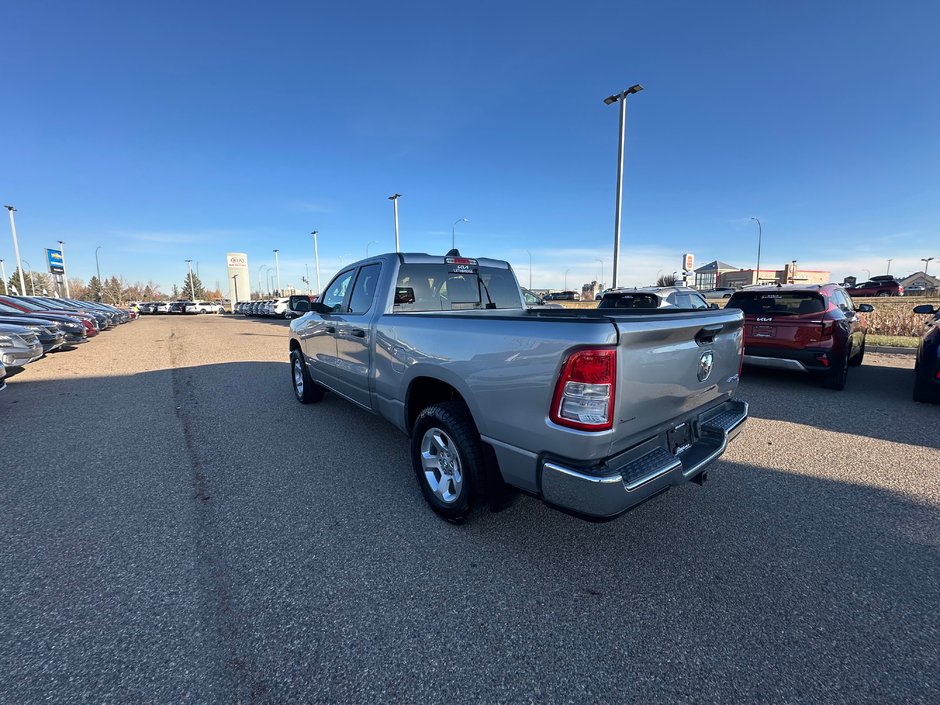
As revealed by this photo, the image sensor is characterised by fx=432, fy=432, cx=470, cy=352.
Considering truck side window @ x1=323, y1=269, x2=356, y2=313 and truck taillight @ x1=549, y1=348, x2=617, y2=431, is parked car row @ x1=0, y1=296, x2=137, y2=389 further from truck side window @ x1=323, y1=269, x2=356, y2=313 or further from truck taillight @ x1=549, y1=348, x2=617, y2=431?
truck taillight @ x1=549, y1=348, x2=617, y2=431

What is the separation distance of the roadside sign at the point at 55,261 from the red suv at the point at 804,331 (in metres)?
62.8

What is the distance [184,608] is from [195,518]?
1.03 metres

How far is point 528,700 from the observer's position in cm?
175

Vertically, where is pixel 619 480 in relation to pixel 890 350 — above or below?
above

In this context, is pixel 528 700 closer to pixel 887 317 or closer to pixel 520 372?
pixel 520 372

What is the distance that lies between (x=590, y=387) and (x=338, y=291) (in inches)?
152

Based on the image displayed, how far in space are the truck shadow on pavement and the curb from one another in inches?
352

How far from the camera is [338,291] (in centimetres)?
516

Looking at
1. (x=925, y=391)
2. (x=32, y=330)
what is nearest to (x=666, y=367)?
(x=925, y=391)

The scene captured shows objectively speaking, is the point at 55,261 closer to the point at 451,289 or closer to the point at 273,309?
the point at 273,309

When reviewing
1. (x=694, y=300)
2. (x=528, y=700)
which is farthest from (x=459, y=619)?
(x=694, y=300)

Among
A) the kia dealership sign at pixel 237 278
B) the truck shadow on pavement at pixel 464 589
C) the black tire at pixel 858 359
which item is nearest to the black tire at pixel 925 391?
the black tire at pixel 858 359

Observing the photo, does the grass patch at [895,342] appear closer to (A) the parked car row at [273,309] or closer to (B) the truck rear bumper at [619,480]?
(B) the truck rear bumper at [619,480]

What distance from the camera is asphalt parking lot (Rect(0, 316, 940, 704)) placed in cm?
184
